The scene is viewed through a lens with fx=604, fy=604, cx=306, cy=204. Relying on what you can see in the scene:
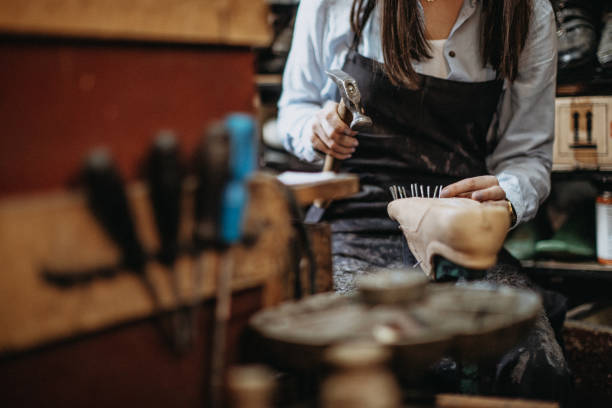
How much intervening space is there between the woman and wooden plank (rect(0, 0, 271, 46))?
0.75m

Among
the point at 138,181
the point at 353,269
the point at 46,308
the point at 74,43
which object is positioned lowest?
the point at 353,269

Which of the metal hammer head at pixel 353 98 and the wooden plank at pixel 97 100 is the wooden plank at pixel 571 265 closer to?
the metal hammer head at pixel 353 98

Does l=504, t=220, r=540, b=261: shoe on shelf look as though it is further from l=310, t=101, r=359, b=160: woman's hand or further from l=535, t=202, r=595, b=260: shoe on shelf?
l=310, t=101, r=359, b=160: woman's hand

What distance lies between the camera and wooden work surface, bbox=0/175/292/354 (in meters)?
0.61

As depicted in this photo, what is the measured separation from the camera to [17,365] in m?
0.64

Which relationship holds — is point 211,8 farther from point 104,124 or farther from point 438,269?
point 438,269

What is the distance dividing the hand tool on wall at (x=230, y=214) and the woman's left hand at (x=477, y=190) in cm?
79

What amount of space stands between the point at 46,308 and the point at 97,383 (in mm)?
124

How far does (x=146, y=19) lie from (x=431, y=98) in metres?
1.13

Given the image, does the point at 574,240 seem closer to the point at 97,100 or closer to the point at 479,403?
the point at 479,403

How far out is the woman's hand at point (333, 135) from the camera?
147 centimetres

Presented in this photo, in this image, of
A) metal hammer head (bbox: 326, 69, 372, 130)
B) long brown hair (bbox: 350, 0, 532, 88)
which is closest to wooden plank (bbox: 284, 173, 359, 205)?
metal hammer head (bbox: 326, 69, 372, 130)

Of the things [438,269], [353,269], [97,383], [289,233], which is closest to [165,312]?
[97,383]

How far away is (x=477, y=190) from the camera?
58.6 inches
